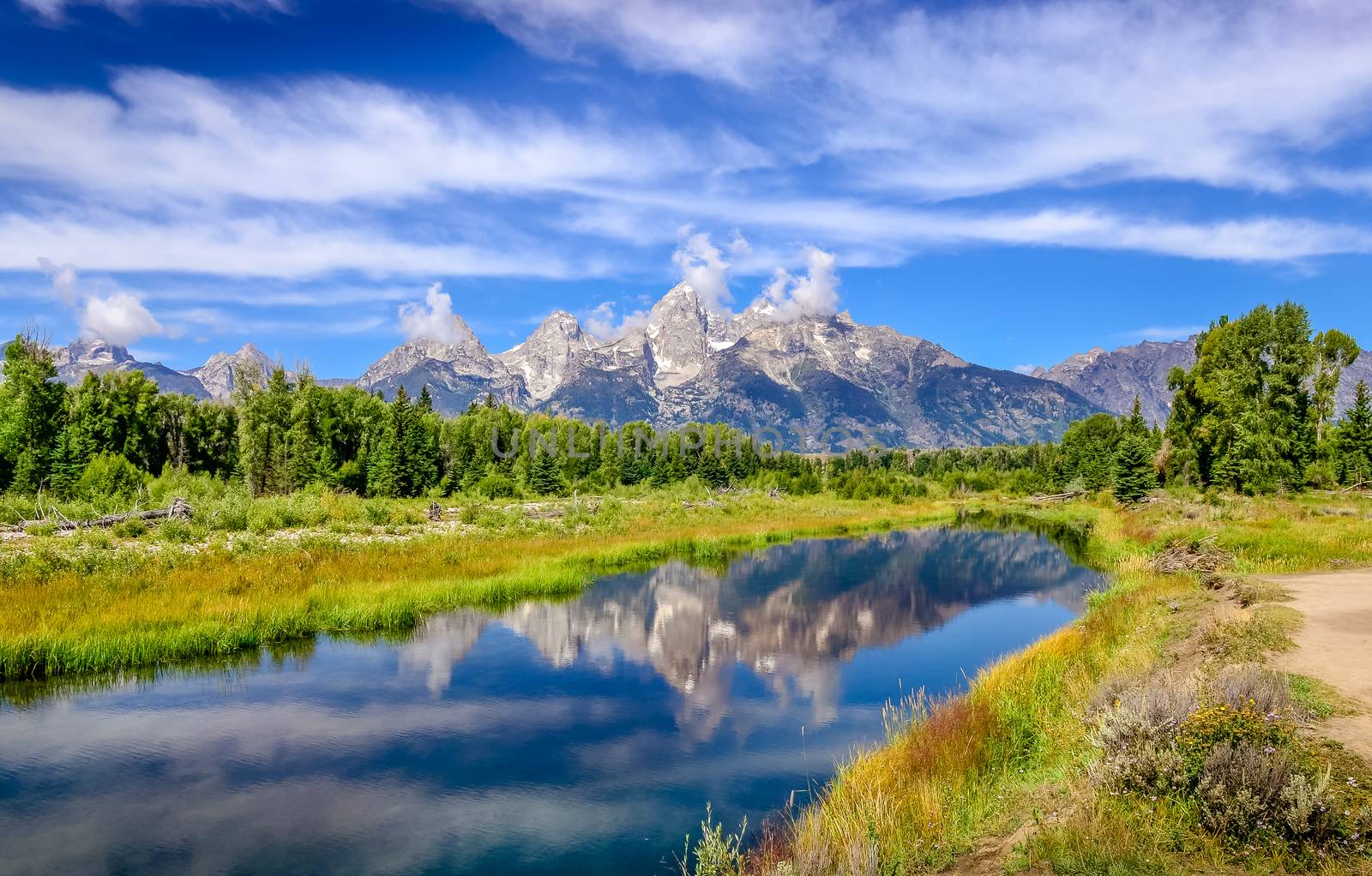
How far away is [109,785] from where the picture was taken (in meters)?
13.0

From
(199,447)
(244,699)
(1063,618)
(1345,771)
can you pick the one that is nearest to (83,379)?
(199,447)

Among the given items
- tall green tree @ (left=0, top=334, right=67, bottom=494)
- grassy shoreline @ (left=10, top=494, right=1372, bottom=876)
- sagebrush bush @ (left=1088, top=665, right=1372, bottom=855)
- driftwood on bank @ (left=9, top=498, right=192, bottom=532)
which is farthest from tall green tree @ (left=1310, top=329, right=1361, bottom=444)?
tall green tree @ (left=0, top=334, right=67, bottom=494)

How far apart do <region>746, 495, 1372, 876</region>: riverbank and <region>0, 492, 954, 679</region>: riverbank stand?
18.1 meters

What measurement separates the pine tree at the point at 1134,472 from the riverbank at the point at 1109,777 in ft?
205

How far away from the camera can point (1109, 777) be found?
9.41 meters

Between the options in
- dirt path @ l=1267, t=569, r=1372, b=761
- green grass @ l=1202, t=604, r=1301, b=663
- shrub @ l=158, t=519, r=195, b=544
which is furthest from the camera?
shrub @ l=158, t=519, r=195, b=544

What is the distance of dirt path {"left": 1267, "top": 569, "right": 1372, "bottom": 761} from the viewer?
10.6 metres

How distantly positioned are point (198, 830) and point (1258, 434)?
69531 millimetres

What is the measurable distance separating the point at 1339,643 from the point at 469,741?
18821 mm

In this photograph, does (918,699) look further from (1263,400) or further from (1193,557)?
(1263,400)

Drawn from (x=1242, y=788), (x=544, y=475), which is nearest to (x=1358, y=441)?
(x=1242, y=788)

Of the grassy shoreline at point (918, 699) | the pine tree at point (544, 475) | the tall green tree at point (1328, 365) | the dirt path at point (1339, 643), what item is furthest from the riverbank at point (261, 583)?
the tall green tree at point (1328, 365)

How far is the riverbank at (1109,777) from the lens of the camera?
778 centimetres

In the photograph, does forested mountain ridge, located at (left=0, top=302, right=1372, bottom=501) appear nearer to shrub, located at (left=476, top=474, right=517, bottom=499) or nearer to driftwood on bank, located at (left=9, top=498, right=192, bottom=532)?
shrub, located at (left=476, top=474, right=517, bottom=499)
